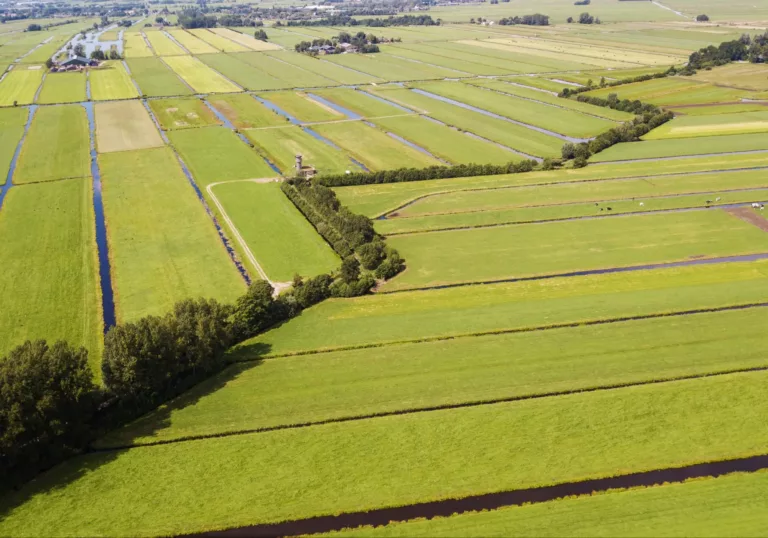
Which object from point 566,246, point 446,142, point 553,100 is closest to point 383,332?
point 566,246

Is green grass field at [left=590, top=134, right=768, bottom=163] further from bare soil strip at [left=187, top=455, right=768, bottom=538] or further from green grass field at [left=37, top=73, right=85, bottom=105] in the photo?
green grass field at [left=37, top=73, right=85, bottom=105]

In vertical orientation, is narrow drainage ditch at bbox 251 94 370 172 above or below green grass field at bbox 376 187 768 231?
above

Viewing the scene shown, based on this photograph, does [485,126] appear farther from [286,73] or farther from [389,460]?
[389,460]

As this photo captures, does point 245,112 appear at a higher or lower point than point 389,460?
higher

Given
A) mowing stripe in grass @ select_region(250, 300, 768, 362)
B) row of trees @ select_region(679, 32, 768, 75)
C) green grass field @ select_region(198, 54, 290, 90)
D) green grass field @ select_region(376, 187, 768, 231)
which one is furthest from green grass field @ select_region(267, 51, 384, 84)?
mowing stripe in grass @ select_region(250, 300, 768, 362)

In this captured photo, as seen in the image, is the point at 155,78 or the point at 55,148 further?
the point at 155,78

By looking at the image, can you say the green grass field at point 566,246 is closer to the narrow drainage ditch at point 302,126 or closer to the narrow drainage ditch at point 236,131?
the narrow drainage ditch at point 302,126
